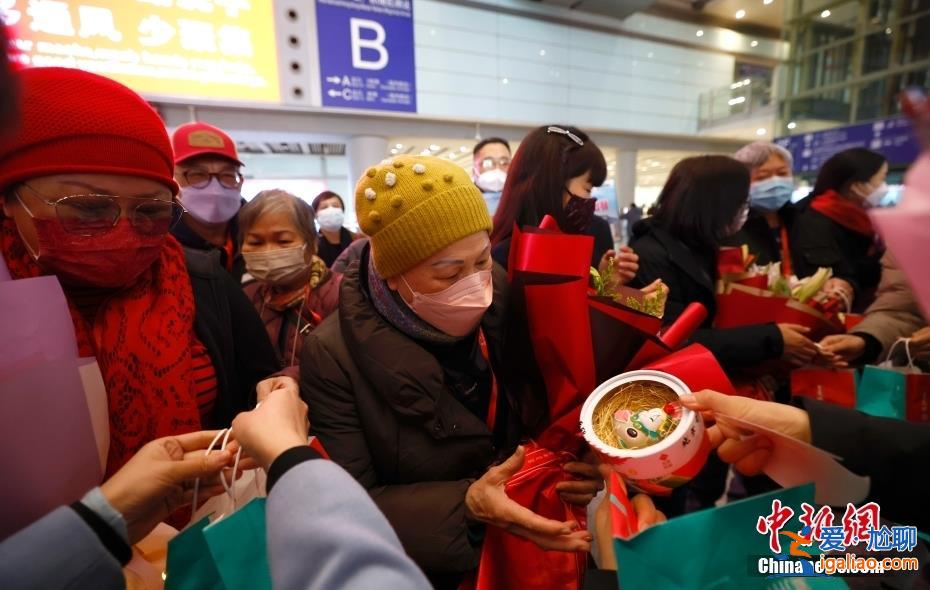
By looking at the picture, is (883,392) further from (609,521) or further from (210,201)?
(210,201)

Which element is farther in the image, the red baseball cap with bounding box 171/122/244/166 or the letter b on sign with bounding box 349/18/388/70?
the letter b on sign with bounding box 349/18/388/70

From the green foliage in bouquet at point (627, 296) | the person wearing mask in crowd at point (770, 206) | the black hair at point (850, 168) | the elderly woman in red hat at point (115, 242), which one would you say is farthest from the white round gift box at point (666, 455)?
the black hair at point (850, 168)

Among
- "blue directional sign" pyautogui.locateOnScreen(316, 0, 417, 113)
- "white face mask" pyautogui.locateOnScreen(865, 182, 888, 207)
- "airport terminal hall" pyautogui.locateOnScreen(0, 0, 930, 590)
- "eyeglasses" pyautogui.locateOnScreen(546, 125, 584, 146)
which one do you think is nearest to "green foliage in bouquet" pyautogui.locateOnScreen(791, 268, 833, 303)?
"airport terminal hall" pyautogui.locateOnScreen(0, 0, 930, 590)

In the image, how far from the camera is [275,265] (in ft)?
6.26

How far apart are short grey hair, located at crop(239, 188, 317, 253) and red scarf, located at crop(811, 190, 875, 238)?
3.10 meters

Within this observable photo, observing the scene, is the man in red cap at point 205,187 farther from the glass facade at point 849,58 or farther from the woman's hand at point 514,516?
the glass facade at point 849,58

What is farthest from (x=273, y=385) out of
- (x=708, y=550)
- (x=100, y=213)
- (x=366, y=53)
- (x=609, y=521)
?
(x=366, y=53)

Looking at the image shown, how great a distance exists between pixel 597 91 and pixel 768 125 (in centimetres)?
489

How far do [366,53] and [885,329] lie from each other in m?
6.54

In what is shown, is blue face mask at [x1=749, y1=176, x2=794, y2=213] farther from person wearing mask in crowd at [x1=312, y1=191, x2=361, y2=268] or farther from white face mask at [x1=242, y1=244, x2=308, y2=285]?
person wearing mask in crowd at [x1=312, y1=191, x2=361, y2=268]

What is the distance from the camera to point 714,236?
1951 millimetres

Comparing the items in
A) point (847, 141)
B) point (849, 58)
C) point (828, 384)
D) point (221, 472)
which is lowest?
point (828, 384)

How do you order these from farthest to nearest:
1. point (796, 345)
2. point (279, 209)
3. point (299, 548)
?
1. point (279, 209)
2. point (796, 345)
3. point (299, 548)

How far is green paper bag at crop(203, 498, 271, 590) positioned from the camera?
0.72m
